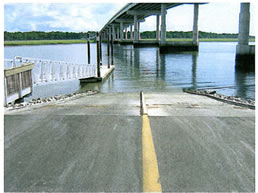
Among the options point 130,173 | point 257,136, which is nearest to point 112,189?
point 130,173

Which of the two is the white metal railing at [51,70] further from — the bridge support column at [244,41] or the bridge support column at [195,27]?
the bridge support column at [195,27]

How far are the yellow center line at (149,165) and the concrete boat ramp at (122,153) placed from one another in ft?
0.19

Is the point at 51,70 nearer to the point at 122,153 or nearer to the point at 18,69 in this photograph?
the point at 18,69

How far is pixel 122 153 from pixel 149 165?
0.60 m

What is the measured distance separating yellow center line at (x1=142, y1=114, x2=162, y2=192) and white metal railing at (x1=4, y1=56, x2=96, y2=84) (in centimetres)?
791

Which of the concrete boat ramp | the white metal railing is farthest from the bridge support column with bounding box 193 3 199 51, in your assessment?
the concrete boat ramp

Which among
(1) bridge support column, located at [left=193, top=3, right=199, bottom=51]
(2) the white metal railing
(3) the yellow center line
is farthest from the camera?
(1) bridge support column, located at [left=193, top=3, right=199, bottom=51]

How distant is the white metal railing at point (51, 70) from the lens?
12.8 meters

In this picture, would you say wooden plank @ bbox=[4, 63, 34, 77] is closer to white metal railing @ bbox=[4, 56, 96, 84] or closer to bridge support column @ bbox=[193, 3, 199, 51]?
white metal railing @ bbox=[4, 56, 96, 84]

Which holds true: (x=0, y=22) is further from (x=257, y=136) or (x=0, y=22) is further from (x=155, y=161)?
(x=257, y=136)

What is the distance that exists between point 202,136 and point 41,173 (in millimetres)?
3003

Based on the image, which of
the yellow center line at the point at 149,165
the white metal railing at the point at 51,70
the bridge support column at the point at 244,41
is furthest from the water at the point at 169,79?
the yellow center line at the point at 149,165

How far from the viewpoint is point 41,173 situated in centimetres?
386

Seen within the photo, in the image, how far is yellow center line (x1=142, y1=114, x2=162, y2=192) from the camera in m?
3.53
